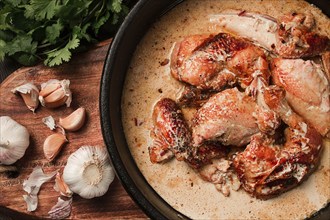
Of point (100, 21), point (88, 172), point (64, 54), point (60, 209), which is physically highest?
point (100, 21)

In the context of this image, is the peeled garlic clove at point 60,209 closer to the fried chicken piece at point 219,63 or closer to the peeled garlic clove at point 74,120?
the peeled garlic clove at point 74,120

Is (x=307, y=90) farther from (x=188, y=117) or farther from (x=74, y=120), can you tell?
(x=74, y=120)

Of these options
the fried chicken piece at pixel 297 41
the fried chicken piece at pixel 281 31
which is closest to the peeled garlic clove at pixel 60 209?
the fried chicken piece at pixel 281 31

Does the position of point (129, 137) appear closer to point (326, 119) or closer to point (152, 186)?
point (152, 186)

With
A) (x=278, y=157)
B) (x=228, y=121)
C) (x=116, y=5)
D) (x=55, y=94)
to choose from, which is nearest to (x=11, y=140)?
(x=55, y=94)

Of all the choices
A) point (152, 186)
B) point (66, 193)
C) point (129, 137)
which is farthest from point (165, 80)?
point (66, 193)

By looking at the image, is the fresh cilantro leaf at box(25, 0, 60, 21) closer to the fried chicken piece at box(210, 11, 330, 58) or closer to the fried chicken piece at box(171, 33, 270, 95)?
the fried chicken piece at box(171, 33, 270, 95)
